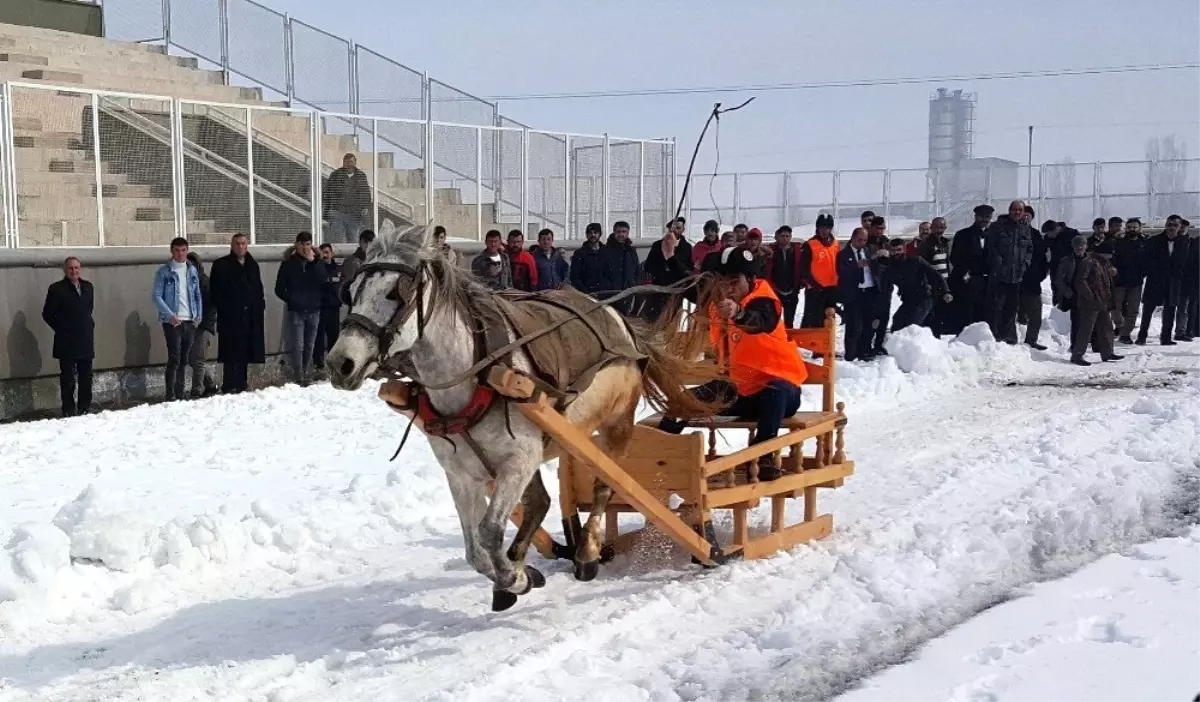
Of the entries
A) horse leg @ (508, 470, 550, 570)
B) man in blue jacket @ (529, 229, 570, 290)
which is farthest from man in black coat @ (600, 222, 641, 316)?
horse leg @ (508, 470, 550, 570)

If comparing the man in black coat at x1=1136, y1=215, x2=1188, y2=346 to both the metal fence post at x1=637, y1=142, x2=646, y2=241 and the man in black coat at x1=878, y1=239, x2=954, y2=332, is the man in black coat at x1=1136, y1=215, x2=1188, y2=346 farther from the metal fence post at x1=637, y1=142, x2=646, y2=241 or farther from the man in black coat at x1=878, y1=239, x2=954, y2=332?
the metal fence post at x1=637, y1=142, x2=646, y2=241

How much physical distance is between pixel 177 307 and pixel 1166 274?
14382 millimetres

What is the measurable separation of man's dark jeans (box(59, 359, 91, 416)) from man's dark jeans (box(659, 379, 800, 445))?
24.3 ft

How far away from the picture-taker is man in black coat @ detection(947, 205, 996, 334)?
60.0ft

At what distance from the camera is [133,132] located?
14.5m

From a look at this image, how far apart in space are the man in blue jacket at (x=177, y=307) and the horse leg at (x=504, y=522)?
28.2 feet

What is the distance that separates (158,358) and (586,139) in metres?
8.89

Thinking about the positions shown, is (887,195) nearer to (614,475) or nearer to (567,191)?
(567,191)

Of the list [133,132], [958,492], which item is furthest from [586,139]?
[958,492]

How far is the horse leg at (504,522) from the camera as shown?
19.3 ft

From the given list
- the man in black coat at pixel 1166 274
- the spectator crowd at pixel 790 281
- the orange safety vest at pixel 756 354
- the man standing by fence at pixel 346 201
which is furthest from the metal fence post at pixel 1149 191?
the orange safety vest at pixel 756 354

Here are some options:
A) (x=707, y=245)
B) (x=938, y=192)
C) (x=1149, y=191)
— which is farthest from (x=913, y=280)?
(x=1149, y=191)

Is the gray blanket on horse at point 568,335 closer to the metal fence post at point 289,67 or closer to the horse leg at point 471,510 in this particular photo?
the horse leg at point 471,510

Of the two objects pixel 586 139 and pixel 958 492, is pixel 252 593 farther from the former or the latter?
pixel 586 139
